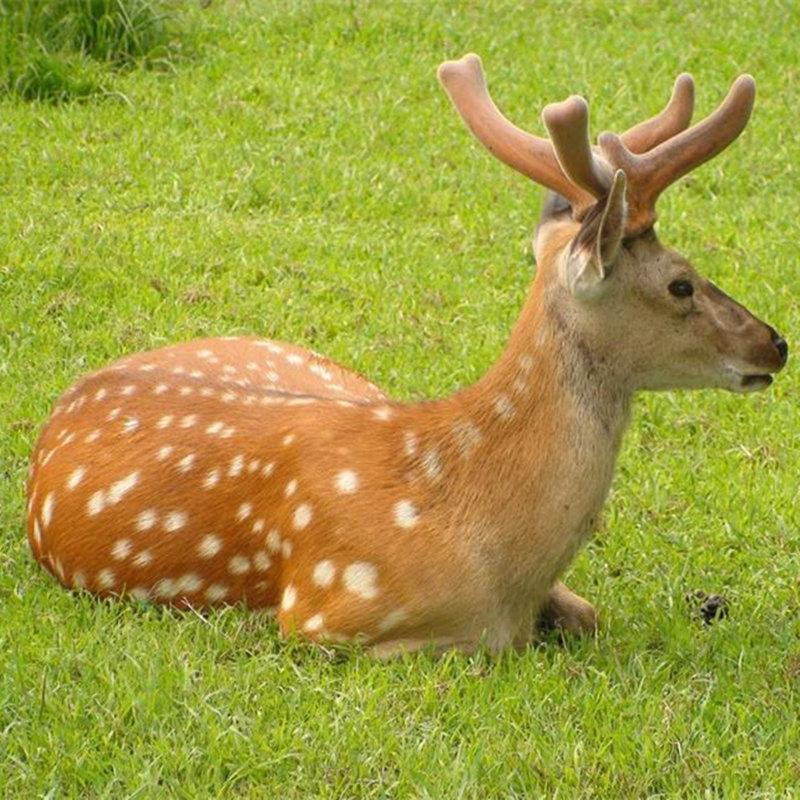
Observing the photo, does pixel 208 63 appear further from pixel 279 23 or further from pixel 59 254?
pixel 59 254

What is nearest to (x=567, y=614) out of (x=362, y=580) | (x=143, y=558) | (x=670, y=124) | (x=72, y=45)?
(x=362, y=580)

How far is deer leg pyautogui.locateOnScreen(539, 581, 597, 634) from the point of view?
5191 millimetres

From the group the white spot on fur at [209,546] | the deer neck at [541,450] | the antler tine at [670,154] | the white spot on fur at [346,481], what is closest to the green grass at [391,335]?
the white spot on fur at [209,546]

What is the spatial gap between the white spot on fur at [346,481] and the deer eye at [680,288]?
2.99 feet

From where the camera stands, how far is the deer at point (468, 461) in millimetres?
4875

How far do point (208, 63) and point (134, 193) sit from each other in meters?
1.81

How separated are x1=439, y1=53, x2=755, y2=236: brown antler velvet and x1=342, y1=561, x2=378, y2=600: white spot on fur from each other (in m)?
1.03

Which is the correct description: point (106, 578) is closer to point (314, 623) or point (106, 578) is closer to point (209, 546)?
point (209, 546)

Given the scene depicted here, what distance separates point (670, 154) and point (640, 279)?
314 mm

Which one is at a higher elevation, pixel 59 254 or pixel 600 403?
pixel 600 403

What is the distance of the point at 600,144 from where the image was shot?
4.95m

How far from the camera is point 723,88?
10.1 metres

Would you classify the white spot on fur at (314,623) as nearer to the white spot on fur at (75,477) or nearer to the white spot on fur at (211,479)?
the white spot on fur at (211,479)

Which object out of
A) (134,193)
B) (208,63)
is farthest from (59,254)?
(208,63)
